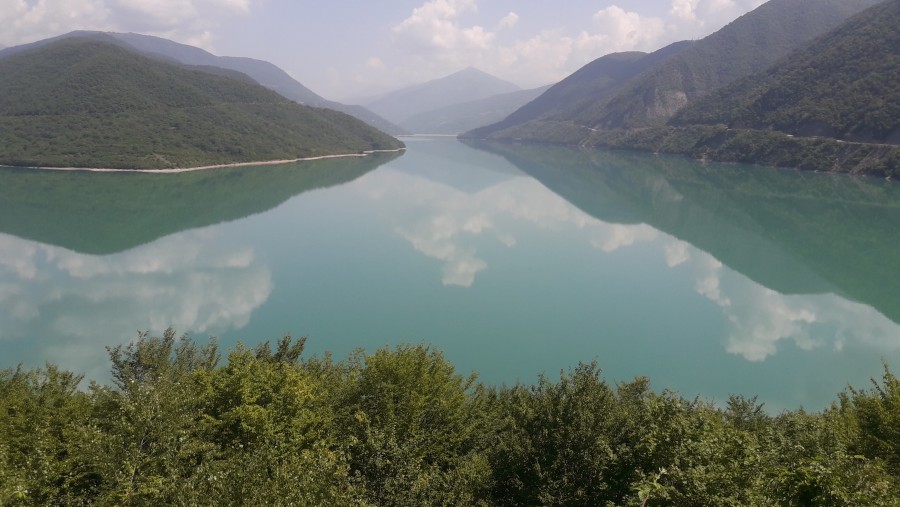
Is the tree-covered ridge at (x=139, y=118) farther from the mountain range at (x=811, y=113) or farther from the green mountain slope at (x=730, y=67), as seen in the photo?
the green mountain slope at (x=730, y=67)

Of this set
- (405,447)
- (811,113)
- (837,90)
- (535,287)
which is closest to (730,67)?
(837,90)

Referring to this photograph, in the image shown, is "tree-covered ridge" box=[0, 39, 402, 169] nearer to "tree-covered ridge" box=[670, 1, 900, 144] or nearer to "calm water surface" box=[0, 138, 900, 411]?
"calm water surface" box=[0, 138, 900, 411]

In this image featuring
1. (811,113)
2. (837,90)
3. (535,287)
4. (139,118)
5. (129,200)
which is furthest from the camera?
(139,118)

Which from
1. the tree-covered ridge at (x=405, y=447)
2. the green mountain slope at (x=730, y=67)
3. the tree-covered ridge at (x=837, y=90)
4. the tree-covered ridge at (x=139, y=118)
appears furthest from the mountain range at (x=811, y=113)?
the tree-covered ridge at (x=405, y=447)

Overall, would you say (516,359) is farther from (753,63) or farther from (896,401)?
(753,63)

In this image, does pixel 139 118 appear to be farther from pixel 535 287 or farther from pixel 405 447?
pixel 405 447

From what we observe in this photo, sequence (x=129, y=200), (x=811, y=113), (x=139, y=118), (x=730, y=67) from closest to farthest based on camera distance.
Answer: (x=129, y=200) < (x=811, y=113) < (x=139, y=118) < (x=730, y=67)
